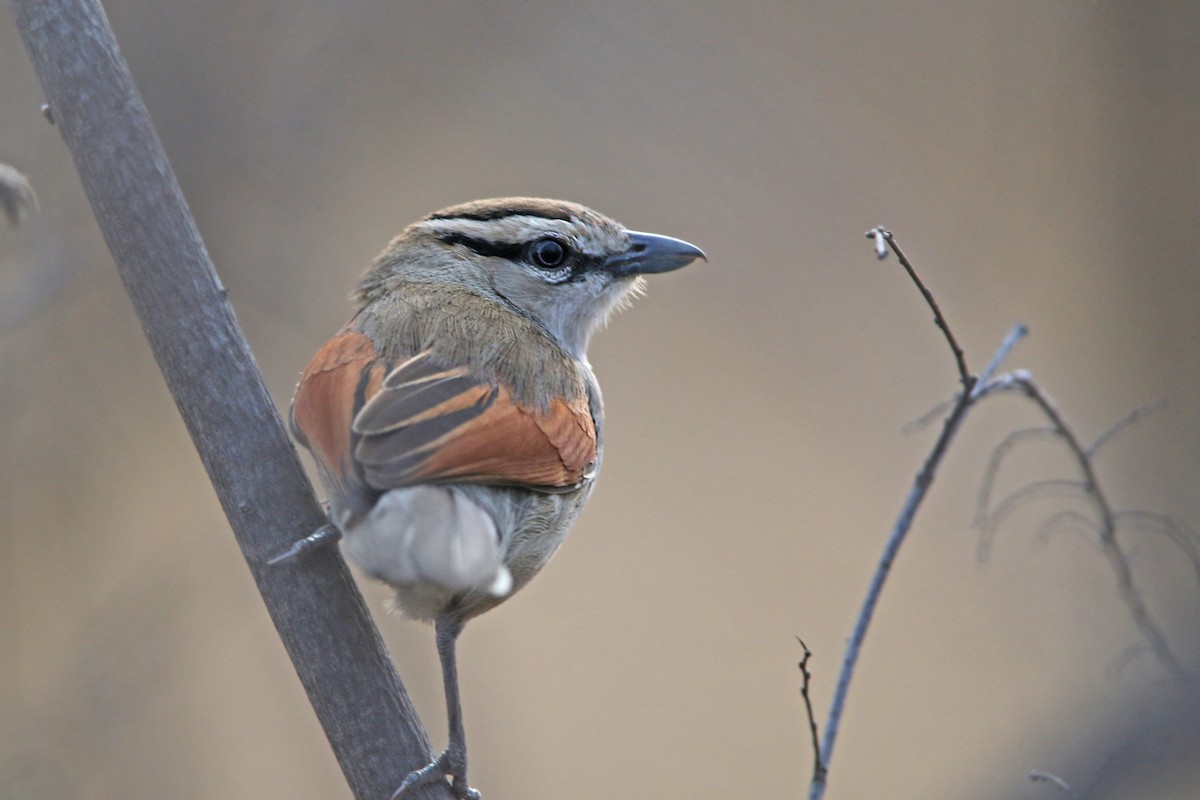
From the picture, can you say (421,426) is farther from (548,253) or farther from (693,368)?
(693,368)

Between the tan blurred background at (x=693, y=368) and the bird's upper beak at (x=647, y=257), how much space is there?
1587 mm

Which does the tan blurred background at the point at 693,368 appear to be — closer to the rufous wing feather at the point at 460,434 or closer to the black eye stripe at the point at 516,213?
the black eye stripe at the point at 516,213

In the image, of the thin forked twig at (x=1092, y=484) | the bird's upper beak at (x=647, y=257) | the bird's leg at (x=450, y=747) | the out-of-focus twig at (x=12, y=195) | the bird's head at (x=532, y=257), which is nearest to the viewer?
the bird's leg at (x=450, y=747)

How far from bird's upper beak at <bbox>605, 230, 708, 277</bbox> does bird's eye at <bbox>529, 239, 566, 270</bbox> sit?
0.48ft

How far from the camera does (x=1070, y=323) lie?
676cm

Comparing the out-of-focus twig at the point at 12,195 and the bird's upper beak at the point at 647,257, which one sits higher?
the out-of-focus twig at the point at 12,195

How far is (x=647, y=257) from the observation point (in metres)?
3.29

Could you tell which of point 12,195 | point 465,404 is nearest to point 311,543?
point 465,404

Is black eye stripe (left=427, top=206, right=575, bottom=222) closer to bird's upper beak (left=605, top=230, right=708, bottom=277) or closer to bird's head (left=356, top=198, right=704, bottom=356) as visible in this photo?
bird's head (left=356, top=198, right=704, bottom=356)

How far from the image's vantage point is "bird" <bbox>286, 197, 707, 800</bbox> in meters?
2.24

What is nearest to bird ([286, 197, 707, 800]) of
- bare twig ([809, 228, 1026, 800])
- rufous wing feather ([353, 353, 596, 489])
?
rufous wing feather ([353, 353, 596, 489])

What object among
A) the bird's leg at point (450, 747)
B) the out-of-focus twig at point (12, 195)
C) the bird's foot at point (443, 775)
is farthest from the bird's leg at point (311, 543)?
the out-of-focus twig at point (12, 195)

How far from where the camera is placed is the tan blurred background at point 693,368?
4.75m

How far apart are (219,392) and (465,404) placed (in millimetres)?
540
